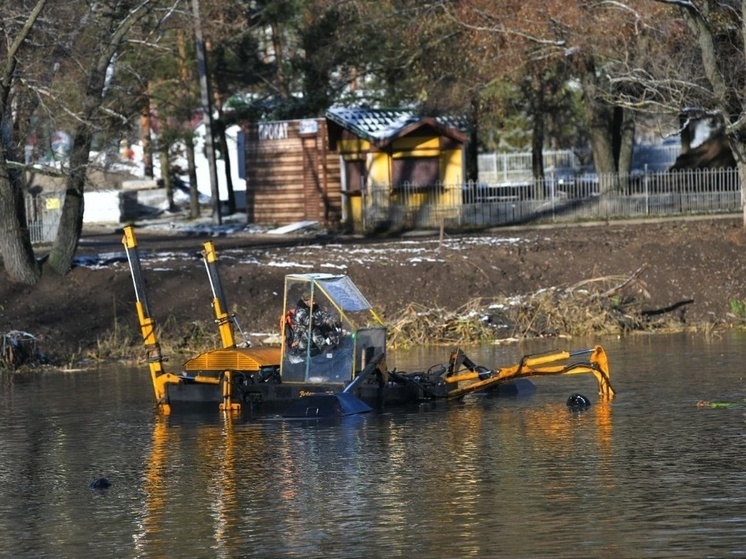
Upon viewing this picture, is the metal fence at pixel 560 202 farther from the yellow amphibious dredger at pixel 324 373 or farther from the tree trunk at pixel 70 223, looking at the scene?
the yellow amphibious dredger at pixel 324 373

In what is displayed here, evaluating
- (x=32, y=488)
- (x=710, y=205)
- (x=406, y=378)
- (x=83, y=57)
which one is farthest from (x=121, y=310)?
(x=710, y=205)

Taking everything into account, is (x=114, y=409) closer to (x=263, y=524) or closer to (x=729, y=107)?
(x=263, y=524)

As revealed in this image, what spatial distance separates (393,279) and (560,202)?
52.1ft

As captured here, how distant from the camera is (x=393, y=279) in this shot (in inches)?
1286

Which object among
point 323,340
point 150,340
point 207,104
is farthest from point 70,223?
point 207,104

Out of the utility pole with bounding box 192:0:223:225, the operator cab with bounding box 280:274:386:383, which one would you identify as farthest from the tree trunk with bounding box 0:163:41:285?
the utility pole with bounding box 192:0:223:225

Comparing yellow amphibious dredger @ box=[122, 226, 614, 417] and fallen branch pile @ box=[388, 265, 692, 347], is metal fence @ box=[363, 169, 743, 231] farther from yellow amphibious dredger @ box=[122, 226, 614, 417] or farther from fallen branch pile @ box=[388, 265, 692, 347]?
yellow amphibious dredger @ box=[122, 226, 614, 417]

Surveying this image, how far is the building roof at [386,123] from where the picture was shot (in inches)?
1895

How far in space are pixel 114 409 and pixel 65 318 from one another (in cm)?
891

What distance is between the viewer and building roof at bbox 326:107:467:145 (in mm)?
48125

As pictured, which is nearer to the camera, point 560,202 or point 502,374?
point 502,374

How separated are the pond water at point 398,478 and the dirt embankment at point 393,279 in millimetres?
7641

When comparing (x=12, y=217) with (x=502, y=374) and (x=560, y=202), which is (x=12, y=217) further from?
(x=560, y=202)

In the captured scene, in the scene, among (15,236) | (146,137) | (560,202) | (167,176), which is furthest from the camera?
(167,176)
